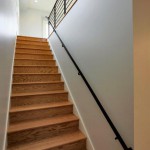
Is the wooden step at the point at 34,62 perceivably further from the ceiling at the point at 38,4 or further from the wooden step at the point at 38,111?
the ceiling at the point at 38,4

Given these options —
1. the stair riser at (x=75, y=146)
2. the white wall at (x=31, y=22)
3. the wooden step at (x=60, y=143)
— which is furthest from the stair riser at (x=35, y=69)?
the white wall at (x=31, y=22)

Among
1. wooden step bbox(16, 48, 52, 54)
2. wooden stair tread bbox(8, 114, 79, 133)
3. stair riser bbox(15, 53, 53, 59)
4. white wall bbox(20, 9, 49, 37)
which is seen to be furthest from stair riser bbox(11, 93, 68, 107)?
white wall bbox(20, 9, 49, 37)

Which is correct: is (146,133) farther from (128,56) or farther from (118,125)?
(128,56)

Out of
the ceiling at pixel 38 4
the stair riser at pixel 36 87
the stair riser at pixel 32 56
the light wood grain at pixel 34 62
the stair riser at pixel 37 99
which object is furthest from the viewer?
the ceiling at pixel 38 4

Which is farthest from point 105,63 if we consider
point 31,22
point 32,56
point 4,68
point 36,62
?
point 31,22

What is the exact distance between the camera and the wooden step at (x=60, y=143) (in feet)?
5.70

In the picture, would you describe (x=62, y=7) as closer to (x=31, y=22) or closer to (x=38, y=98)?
(x=38, y=98)

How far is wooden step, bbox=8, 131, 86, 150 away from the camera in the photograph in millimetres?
1736

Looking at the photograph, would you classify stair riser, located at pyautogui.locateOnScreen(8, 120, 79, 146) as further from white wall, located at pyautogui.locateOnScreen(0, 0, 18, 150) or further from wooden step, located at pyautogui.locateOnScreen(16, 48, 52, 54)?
wooden step, located at pyautogui.locateOnScreen(16, 48, 52, 54)

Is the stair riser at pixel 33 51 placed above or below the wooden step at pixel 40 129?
above

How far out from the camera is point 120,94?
4.13 ft

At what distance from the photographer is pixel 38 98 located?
2.42 m

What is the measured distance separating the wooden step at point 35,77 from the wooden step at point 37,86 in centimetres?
22


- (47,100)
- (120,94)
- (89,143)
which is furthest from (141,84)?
(47,100)
